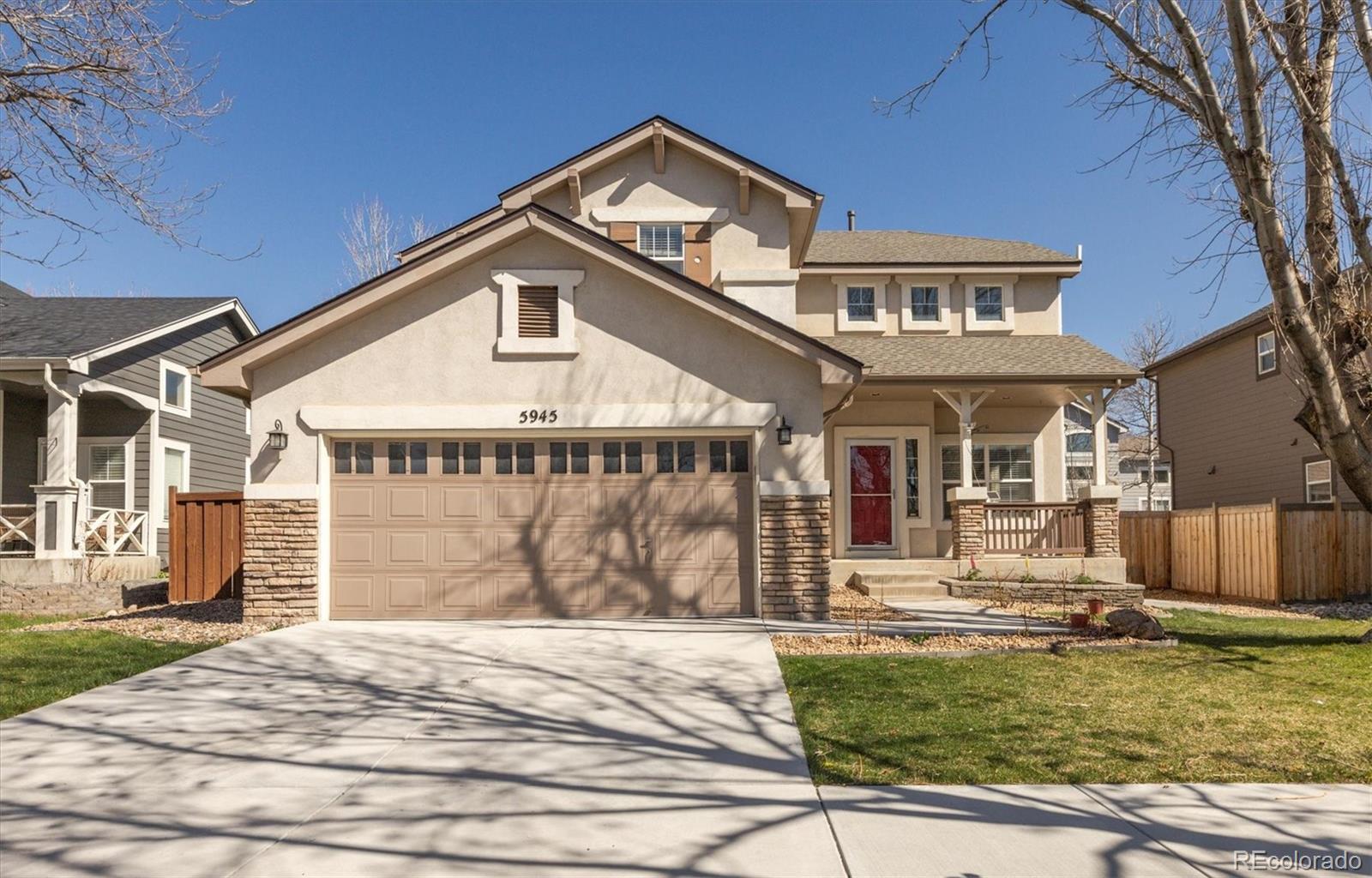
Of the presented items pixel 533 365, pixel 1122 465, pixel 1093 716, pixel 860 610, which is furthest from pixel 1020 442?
pixel 1122 465

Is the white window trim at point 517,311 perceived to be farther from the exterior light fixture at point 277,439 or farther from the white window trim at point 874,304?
the white window trim at point 874,304

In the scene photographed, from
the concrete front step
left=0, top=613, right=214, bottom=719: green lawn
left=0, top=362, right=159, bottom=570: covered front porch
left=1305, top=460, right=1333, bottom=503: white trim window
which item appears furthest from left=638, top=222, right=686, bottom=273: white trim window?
left=1305, top=460, right=1333, bottom=503: white trim window

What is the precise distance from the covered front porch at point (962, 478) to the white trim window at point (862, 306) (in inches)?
78.5

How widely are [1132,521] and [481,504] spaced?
14.9m

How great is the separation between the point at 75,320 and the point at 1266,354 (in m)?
25.9

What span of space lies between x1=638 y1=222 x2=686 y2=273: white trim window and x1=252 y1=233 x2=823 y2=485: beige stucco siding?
4023 mm

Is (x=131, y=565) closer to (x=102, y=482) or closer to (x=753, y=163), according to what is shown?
(x=102, y=482)

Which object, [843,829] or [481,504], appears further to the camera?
Result: [481,504]

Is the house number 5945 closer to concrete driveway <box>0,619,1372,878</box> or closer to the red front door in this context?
concrete driveway <box>0,619,1372,878</box>

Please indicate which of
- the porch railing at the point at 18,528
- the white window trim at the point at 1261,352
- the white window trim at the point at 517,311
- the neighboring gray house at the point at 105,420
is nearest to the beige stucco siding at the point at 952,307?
the white window trim at the point at 1261,352

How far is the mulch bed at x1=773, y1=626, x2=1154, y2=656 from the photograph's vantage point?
9531 millimetres

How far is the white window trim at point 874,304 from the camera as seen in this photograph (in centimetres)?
1909

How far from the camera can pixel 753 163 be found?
1527 centimetres

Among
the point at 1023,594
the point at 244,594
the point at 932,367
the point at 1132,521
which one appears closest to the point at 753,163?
the point at 932,367
